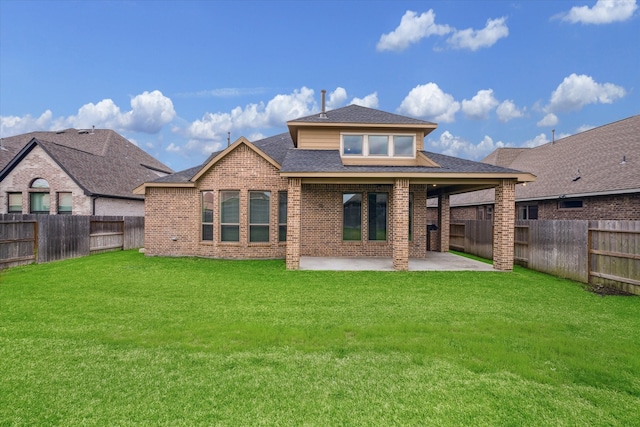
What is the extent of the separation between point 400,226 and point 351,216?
10.0ft

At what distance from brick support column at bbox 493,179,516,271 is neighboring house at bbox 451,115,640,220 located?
17.5 ft

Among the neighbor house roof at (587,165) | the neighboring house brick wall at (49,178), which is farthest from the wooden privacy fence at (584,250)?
the neighboring house brick wall at (49,178)

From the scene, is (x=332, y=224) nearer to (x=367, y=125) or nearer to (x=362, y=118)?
(x=367, y=125)

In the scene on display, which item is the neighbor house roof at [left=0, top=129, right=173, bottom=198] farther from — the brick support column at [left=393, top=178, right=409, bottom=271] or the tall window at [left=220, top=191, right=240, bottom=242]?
the brick support column at [left=393, top=178, right=409, bottom=271]

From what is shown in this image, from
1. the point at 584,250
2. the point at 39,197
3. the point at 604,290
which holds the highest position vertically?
the point at 39,197

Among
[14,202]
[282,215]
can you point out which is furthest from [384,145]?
[14,202]

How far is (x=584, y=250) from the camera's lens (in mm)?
9297

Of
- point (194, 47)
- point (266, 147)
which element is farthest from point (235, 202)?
point (194, 47)

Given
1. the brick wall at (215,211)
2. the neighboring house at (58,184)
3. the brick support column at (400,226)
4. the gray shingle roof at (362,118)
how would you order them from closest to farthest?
the brick support column at (400,226)
the brick wall at (215,211)
the gray shingle roof at (362,118)
the neighboring house at (58,184)

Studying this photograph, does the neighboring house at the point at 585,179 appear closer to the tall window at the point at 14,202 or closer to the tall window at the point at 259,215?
the tall window at the point at 259,215

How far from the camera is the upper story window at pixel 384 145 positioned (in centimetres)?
1342

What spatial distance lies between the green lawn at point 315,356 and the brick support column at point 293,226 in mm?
2569

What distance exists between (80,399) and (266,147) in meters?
14.9

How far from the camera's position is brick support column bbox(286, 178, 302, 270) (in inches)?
424
